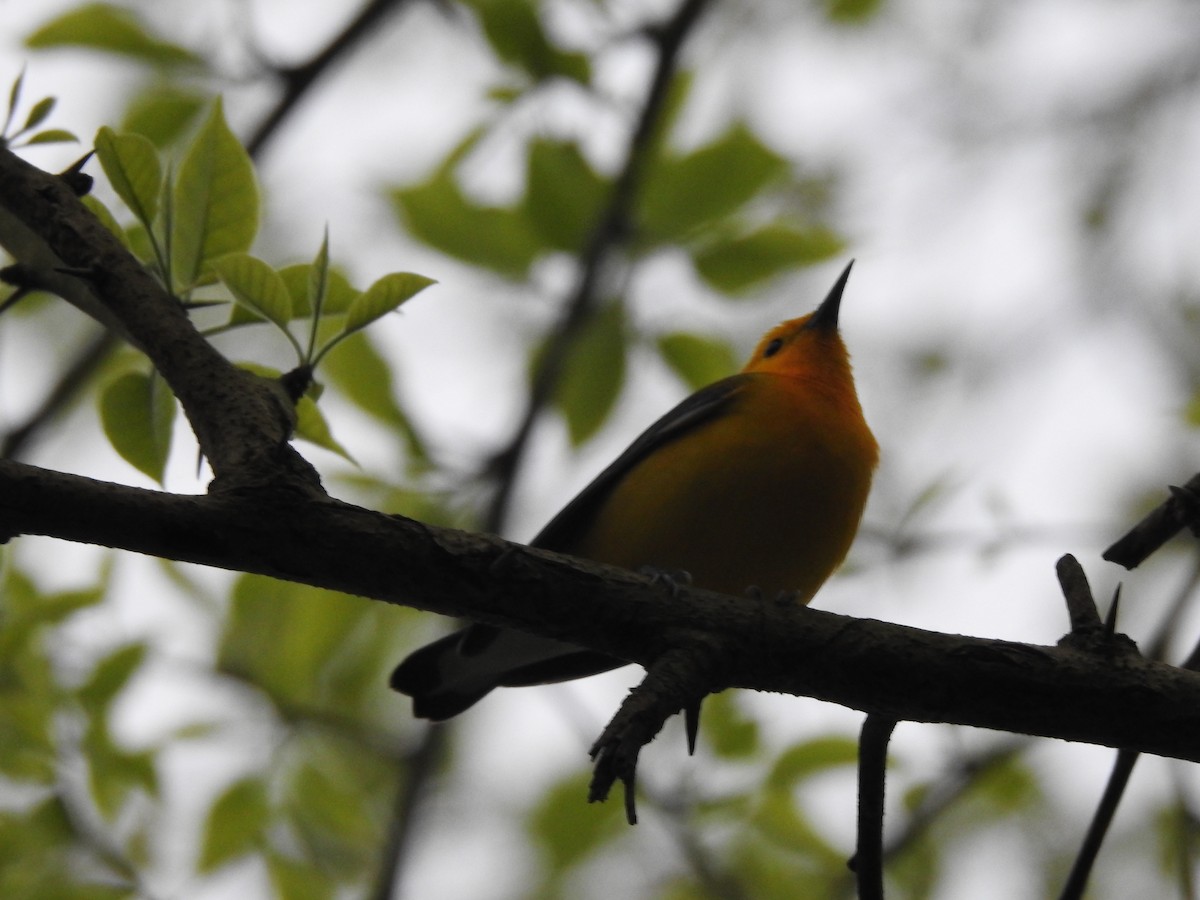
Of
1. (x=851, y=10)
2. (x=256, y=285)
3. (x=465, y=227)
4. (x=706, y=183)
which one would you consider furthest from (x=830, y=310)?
(x=256, y=285)

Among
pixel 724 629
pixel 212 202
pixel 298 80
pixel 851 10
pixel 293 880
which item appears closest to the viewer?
pixel 724 629

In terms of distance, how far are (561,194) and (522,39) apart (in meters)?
0.65

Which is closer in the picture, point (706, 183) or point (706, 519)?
point (706, 519)

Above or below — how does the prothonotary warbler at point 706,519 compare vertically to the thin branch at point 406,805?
above

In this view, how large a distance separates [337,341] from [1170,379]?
7.60 metres

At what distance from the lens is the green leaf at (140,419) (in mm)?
2879

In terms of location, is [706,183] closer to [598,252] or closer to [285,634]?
[598,252]

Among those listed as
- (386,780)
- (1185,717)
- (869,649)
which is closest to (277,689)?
(386,780)

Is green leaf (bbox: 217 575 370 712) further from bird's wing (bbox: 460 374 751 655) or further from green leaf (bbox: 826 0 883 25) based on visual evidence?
green leaf (bbox: 826 0 883 25)

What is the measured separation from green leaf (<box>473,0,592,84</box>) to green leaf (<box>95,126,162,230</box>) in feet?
7.31

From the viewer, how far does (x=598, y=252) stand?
482cm

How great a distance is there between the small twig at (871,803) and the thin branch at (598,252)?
8.31 feet

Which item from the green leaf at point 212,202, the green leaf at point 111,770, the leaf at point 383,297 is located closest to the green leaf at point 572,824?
the green leaf at point 111,770

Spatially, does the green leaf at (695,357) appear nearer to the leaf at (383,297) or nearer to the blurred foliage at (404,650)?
the blurred foliage at (404,650)
